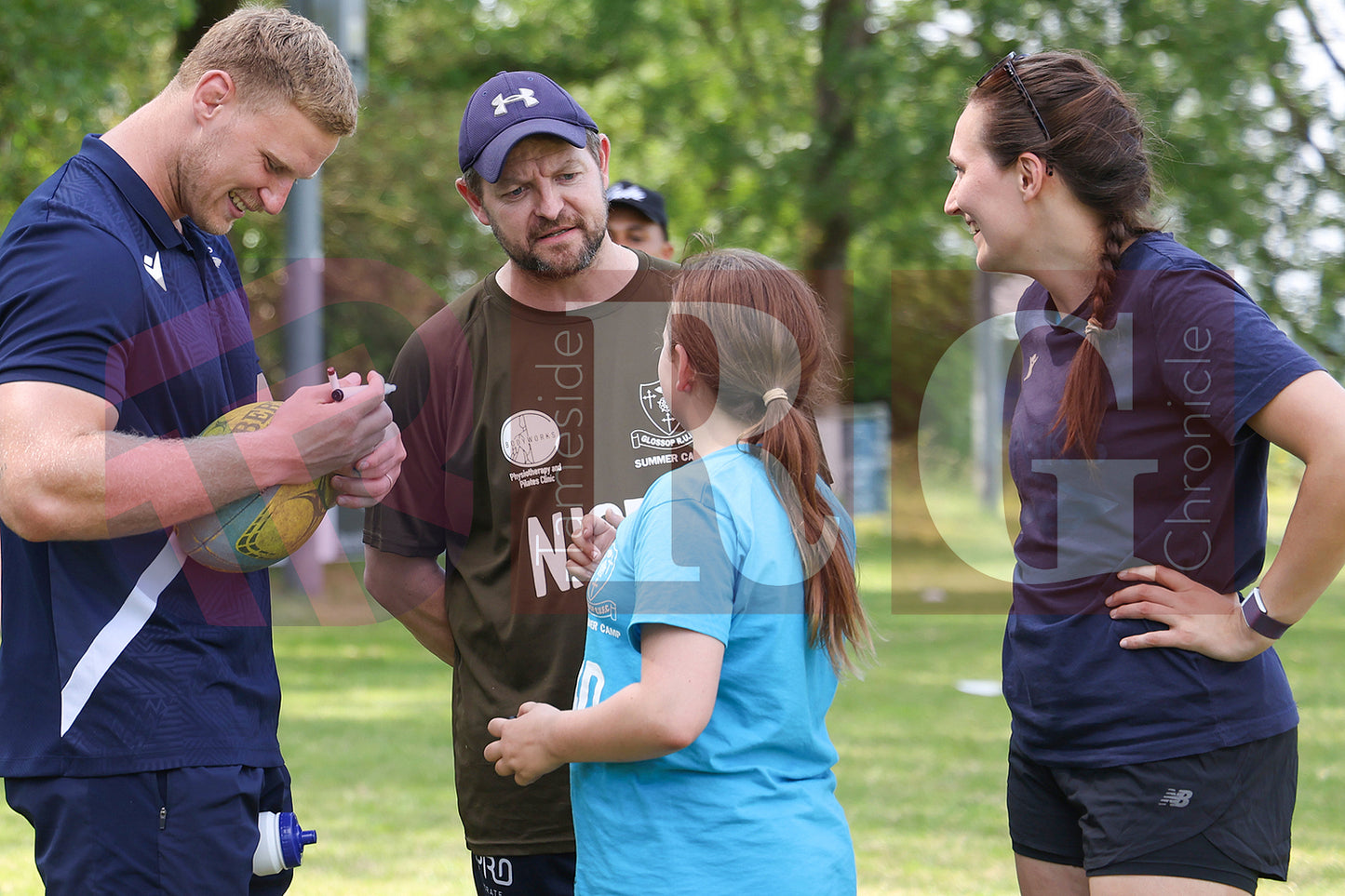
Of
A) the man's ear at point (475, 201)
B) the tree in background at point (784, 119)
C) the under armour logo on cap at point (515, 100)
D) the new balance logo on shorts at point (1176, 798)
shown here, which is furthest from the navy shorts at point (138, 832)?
the tree in background at point (784, 119)

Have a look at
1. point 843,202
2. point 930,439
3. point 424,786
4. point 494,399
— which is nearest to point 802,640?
point 494,399

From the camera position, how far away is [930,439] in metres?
31.3

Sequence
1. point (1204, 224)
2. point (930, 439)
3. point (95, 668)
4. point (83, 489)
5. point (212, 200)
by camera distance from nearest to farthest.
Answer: point (83, 489) → point (95, 668) → point (212, 200) → point (1204, 224) → point (930, 439)

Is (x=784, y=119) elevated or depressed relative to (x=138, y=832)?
elevated

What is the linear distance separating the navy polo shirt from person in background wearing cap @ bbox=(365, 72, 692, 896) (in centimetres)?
70

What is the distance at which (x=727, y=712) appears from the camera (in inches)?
91.1

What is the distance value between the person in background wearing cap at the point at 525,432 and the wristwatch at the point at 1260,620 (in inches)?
54.5

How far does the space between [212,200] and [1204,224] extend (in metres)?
15.8

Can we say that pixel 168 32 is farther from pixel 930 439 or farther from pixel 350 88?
pixel 930 439

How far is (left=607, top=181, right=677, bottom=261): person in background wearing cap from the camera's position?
574cm

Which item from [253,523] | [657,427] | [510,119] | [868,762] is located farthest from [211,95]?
[868,762]

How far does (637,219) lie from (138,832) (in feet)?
13.0

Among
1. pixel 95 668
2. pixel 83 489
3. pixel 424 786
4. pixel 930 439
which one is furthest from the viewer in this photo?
pixel 930 439

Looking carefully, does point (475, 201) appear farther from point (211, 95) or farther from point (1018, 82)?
point (1018, 82)
